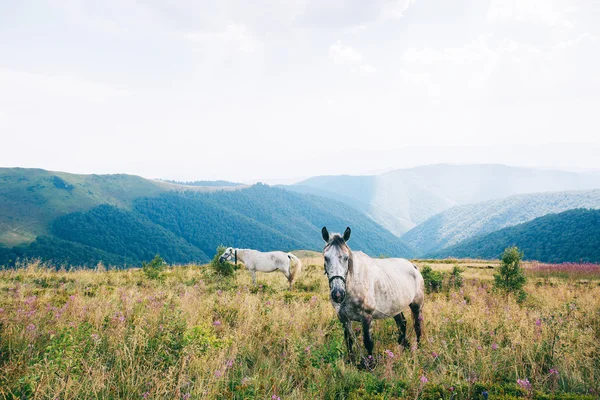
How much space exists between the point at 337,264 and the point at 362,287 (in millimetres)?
871

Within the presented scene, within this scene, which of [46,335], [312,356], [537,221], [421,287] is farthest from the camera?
[537,221]

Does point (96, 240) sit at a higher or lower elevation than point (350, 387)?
lower

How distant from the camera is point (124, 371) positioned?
4.24m

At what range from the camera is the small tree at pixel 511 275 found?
11.6 metres

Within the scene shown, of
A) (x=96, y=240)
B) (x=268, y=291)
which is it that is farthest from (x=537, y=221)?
(x=96, y=240)

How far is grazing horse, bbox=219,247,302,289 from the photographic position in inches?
615

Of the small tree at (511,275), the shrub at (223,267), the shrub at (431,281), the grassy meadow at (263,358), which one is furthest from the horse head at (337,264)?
the shrub at (223,267)

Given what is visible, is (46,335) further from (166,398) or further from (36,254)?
(36,254)

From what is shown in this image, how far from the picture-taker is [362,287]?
5.16m

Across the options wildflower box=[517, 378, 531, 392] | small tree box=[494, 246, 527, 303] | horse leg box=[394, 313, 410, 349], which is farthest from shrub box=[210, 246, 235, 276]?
wildflower box=[517, 378, 531, 392]

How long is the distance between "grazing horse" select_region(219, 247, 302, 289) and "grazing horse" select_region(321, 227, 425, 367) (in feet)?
31.5

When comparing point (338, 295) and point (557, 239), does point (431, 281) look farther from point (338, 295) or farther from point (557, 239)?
point (557, 239)

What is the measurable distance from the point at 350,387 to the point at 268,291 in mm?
8847

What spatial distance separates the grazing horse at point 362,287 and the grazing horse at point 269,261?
9594 millimetres
